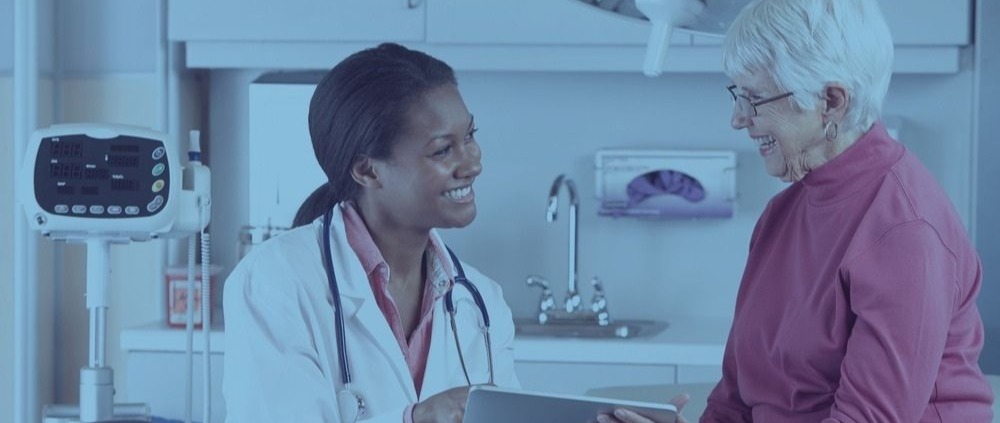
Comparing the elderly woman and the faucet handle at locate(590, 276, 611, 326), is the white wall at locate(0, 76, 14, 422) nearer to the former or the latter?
the faucet handle at locate(590, 276, 611, 326)

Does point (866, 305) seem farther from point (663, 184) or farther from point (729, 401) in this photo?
point (663, 184)

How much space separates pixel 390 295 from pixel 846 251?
0.62 metres

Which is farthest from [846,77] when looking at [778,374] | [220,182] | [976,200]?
[220,182]

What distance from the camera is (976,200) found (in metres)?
2.91

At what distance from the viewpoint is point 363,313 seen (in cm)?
169

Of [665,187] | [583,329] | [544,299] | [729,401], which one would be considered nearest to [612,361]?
[583,329]

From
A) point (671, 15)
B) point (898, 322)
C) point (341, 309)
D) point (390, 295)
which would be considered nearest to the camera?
point (898, 322)

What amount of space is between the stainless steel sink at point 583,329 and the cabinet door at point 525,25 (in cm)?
62

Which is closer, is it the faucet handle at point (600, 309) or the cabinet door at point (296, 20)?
the cabinet door at point (296, 20)

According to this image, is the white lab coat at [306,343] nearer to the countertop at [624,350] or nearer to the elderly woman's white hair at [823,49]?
the elderly woman's white hair at [823,49]

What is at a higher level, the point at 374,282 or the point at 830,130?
the point at 830,130

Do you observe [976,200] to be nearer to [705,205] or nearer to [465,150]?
[705,205]

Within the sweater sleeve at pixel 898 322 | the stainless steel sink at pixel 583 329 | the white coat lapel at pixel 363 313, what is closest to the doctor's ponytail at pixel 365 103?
the white coat lapel at pixel 363 313

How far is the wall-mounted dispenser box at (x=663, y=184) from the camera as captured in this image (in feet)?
10.1
